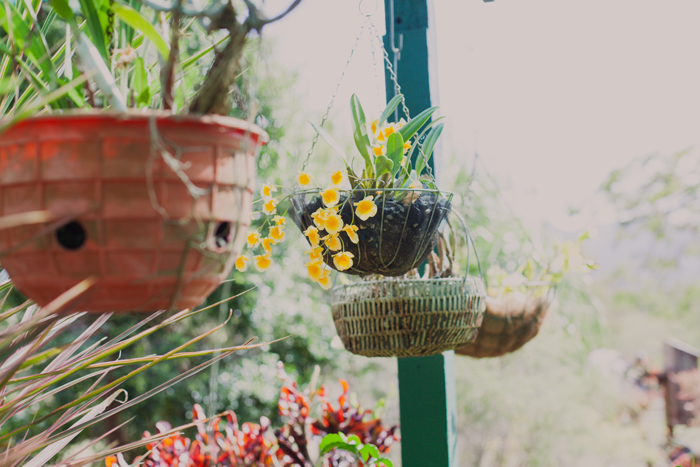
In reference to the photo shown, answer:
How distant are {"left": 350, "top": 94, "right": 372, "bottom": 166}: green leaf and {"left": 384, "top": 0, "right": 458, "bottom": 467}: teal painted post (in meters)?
0.41

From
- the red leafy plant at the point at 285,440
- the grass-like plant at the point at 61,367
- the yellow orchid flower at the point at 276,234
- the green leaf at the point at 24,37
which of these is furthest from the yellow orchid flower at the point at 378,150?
the red leafy plant at the point at 285,440

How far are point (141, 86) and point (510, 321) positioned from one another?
114cm

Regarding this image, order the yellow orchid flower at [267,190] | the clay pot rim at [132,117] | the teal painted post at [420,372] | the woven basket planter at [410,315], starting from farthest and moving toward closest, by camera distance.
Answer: the teal painted post at [420,372], the woven basket planter at [410,315], the yellow orchid flower at [267,190], the clay pot rim at [132,117]

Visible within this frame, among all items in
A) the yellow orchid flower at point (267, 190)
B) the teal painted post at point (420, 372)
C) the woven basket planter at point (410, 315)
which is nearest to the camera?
the yellow orchid flower at point (267, 190)

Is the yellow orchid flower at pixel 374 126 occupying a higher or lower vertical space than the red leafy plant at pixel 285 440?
higher

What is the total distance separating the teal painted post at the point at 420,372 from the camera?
1.34 metres

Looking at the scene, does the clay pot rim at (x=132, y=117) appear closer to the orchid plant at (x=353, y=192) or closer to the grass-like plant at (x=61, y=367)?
the grass-like plant at (x=61, y=367)

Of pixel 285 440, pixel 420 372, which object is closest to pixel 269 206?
pixel 420 372

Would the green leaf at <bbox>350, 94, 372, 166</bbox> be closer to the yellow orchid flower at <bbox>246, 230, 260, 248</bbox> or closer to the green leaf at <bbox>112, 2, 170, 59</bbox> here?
the yellow orchid flower at <bbox>246, 230, 260, 248</bbox>

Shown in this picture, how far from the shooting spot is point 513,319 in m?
1.39

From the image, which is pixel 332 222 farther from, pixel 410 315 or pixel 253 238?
pixel 410 315

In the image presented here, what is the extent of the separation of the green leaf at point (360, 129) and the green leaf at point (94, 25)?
50 centimetres

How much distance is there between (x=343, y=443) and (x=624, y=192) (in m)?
6.72

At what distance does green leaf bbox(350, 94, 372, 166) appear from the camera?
0.97 meters
